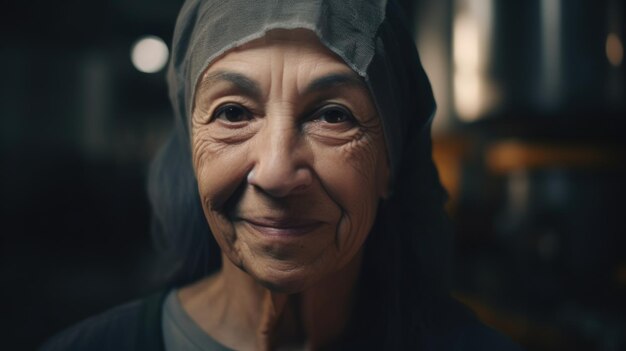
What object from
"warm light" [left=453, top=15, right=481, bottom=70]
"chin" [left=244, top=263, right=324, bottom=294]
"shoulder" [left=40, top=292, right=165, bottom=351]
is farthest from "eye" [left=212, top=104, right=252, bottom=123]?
"warm light" [left=453, top=15, right=481, bottom=70]

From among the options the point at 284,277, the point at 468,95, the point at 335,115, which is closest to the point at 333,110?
the point at 335,115

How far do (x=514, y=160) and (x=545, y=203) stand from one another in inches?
7.9

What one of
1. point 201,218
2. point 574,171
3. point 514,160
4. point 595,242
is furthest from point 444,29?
point 201,218

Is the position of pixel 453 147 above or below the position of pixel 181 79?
below

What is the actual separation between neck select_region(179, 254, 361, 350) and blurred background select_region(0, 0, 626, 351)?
0.76 meters

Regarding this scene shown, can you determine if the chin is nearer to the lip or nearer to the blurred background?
the lip

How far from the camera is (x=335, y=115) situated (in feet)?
2.91

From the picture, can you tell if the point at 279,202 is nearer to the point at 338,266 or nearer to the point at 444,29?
the point at 338,266

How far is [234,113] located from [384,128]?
257 mm

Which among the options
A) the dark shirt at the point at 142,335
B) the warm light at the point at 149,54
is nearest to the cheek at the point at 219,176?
the dark shirt at the point at 142,335

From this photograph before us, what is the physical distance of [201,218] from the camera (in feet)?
3.75

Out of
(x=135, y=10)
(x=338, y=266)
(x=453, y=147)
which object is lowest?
(x=453, y=147)

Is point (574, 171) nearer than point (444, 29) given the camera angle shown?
Yes

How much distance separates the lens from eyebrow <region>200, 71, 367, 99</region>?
85 centimetres
